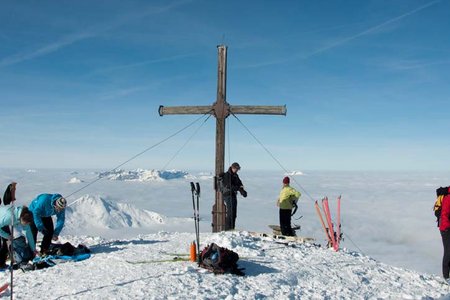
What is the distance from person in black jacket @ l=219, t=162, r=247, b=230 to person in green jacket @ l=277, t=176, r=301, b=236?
139 cm

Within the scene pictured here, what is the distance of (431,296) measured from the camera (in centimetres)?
770

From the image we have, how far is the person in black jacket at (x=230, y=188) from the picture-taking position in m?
12.3

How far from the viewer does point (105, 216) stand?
140875 mm

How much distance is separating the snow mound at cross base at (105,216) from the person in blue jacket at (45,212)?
13137 centimetres

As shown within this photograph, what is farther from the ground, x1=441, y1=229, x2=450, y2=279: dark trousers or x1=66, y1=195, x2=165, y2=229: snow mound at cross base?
x1=441, y1=229, x2=450, y2=279: dark trousers

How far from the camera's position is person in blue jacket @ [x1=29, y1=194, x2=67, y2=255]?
956 centimetres

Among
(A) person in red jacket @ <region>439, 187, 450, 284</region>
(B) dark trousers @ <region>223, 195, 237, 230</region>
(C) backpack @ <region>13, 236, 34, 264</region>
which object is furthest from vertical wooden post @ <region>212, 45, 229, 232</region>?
(A) person in red jacket @ <region>439, 187, 450, 284</region>

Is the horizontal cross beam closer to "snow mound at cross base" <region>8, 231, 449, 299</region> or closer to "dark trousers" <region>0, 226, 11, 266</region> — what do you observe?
"snow mound at cross base" <region>8, 231, 449, 299</region>

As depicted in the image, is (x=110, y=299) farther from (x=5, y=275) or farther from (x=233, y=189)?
(x=233, y=189)

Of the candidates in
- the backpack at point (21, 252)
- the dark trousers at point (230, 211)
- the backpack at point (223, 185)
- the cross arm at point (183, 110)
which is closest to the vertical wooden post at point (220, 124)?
the dark trousers at point (230, 211)

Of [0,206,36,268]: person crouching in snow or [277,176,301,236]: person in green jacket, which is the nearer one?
[0,206,36,268]: person crouching in snow

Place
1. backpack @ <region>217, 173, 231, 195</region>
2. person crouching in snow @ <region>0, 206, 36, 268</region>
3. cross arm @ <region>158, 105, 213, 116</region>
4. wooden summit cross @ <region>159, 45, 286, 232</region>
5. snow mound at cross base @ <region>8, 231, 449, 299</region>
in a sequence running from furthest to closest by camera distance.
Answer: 1. cross arm @ <region>158, 105, 213, 116</region>
2. wooden summit cross @ <region>159, 45, 286, 232</region>
3. backpack @ <region>217, 173, 231, 195</region>
4. person crouching in snow @ <region>0, 206, 36, 268</region>
5. snow mound at cross base @ <region>8, 231, 449, 299</region>

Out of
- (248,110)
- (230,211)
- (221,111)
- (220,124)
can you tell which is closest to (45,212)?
(230,211)

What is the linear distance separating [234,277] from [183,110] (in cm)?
731
